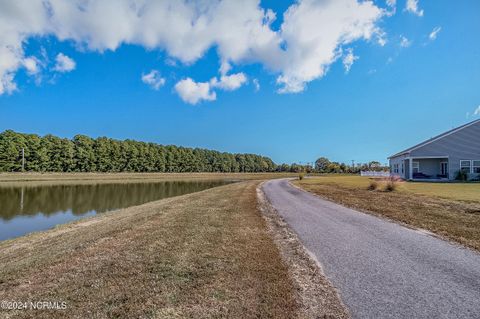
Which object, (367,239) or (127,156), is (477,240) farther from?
(127,156)

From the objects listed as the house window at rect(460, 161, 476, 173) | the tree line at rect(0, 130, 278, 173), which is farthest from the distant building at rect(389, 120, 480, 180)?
the tree line at rect(0, 130, 278, 173)

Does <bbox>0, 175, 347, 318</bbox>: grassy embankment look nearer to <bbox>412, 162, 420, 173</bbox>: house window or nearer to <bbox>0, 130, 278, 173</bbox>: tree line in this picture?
<bbox>412, 162, 420, 173</bbox>: house window

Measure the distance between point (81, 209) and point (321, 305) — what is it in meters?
18.2

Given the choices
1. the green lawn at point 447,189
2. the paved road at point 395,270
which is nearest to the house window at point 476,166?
the green lawn at point 447,189

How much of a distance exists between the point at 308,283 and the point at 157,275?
8.59 feet

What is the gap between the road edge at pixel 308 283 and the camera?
3443 mm

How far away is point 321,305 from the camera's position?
359 cm

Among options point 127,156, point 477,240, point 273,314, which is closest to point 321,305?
point 273,314

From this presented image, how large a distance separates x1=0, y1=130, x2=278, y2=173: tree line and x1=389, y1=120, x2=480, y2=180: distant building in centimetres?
7019

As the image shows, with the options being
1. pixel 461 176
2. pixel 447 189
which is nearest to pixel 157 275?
pixel 447 189

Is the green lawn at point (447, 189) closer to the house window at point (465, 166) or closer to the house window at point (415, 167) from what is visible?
the house window at point (465, 166)

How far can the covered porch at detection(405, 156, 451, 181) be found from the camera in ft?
107

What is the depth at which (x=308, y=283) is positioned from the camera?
4312 mm

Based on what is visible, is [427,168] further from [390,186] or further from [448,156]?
[390,186]
